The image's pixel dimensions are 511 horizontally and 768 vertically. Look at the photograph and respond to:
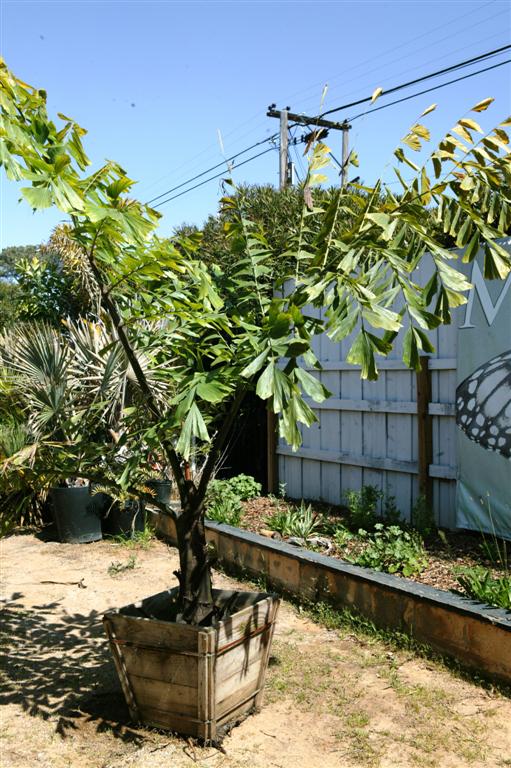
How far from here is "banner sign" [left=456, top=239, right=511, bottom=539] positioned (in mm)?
5500

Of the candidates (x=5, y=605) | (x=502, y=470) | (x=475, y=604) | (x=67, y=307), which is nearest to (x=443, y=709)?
(x=475, y=604)

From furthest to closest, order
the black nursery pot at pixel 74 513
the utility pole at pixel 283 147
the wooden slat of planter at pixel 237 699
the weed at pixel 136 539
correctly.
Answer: the utility pole at pixel 283 147
the black nursery pot at pixel 74 513
the weed at pixel 136 539
the wooden slat of planter at pixel 237 699

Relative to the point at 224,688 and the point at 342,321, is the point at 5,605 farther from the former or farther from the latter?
the point at 342,321

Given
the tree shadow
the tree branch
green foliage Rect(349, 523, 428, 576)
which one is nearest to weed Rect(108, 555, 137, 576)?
the tree shadow

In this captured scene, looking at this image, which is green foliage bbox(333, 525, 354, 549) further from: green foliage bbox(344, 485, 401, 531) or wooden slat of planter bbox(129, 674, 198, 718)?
wooden slat of planter bbox(129, 674, 198, 718)

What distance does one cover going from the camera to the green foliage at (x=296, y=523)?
6273mm

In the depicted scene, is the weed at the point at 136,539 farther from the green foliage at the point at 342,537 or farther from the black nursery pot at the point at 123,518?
the green foliage at the point at 342,537

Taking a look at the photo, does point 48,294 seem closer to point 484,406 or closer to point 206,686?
point 484,406

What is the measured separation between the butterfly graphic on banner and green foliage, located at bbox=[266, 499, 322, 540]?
1577mm

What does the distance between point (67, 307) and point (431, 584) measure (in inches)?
310

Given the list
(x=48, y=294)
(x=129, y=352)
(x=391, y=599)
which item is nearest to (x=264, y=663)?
(x=391, y=599)

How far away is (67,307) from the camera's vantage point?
36.3 feet

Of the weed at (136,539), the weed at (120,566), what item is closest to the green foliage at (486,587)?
the weed at (120,566)

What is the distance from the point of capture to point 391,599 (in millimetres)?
4727
